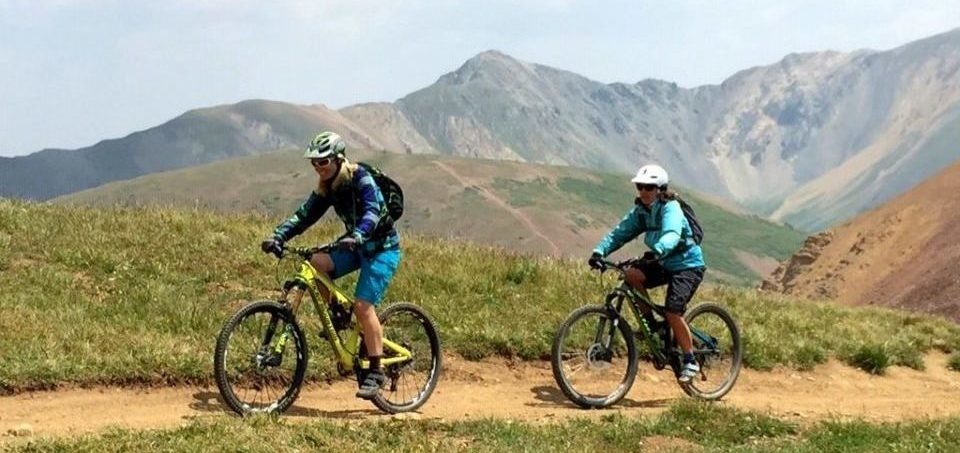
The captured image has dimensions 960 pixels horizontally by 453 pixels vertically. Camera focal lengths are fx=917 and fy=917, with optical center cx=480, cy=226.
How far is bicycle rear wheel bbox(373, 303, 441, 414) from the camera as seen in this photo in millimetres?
10766

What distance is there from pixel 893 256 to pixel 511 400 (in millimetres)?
40811

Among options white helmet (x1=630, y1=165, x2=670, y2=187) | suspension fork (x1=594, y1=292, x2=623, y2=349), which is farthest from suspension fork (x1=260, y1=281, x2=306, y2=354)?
white helmet (x1=630, y1=165, x2=670, y2=187)

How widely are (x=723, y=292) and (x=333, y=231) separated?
8.54 m

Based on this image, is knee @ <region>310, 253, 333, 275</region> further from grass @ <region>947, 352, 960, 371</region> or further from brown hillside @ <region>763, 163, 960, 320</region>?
brown hillside @ <region>763, 163, 960, 320</region>

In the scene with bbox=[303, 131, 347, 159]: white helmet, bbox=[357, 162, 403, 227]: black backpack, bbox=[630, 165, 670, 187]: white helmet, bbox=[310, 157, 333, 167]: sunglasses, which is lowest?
bbox=[357, 162, 403, 227]: black backpack

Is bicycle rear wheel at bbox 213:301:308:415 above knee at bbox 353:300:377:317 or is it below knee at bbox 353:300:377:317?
below

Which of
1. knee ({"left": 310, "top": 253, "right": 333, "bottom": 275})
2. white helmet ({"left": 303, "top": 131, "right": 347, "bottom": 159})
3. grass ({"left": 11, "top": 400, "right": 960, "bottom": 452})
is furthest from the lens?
knee ({"left": 310, "top": 253, "right": 333, "bottom": 275})

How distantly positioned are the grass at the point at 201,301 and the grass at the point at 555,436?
115 inches

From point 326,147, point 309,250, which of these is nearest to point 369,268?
point 309,250

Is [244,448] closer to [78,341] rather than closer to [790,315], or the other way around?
[78,341]

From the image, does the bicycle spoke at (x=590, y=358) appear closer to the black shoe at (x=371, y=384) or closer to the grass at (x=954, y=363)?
the black shoe at (x=371, y=384)

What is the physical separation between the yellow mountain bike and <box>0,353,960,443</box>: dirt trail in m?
0.28

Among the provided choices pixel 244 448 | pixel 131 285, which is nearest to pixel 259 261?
pixel 131 285

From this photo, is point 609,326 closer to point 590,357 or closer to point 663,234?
point 590,357
